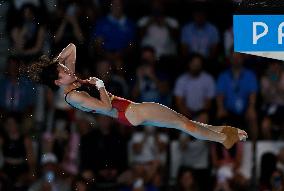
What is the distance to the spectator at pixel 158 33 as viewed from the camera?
51.6 feet

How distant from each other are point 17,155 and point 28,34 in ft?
7.09

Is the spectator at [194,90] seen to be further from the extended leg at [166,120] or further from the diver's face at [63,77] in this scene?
the diver's face at [63,77]

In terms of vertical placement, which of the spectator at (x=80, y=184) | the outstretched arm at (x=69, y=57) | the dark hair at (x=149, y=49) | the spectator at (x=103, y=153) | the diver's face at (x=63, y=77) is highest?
the dark hair at (x=149, y=49)

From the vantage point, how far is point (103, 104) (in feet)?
35.6

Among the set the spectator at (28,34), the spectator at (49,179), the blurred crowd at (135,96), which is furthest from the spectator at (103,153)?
the spectator at (28,34)

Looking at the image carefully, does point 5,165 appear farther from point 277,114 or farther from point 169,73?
point 277,114

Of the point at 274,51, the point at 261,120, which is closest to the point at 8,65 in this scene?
the point at 261,120

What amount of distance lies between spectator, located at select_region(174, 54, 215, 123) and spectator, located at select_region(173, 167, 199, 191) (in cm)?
117

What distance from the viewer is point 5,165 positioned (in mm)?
14398

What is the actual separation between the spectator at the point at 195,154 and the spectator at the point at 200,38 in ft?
5.81

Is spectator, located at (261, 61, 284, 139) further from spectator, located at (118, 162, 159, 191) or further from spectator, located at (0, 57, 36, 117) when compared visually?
spectator, located at (0, 57, 36, 117)

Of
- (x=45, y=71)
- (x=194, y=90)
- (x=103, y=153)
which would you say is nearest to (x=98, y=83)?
(x=45, y=71)

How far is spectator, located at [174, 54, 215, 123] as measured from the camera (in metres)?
14.9

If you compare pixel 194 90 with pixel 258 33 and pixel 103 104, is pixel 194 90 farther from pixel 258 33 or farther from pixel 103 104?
pixel 258 33
